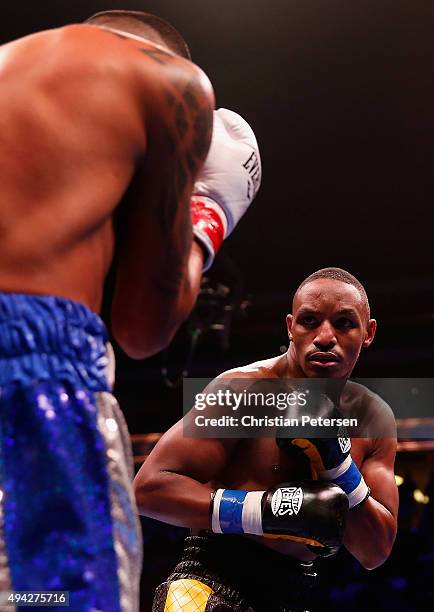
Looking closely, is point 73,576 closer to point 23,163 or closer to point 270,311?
point 23,163

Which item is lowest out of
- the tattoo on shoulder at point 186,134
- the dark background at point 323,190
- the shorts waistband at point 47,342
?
the dark background at point 323,190

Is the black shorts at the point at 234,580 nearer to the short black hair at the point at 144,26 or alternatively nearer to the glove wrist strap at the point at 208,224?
the glove wrist strap at the point at 208,224

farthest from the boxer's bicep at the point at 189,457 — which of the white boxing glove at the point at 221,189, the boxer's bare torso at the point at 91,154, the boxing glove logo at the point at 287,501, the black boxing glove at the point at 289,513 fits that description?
the boxer's bare torso at the point at 91,154

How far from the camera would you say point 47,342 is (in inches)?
34.5

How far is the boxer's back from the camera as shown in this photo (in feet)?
2.97

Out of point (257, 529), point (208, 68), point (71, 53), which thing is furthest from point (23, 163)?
point (208, 68)

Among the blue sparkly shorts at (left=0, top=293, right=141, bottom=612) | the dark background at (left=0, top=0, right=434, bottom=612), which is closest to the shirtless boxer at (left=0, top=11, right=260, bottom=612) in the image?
the blue sparkly shorts at (left=0, top=293, right=141, bottom=612)

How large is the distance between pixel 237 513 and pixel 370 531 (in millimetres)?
437

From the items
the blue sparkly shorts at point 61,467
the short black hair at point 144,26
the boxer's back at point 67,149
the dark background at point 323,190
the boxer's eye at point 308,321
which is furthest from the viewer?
the dark background at point 323,190

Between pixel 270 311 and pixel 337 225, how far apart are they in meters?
1.42

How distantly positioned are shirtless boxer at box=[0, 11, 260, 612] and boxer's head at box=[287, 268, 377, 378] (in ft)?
3.48

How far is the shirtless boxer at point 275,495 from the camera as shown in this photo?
6.20 feet

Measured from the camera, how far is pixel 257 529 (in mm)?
1874

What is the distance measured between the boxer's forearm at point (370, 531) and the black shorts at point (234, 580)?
0.17 metres
